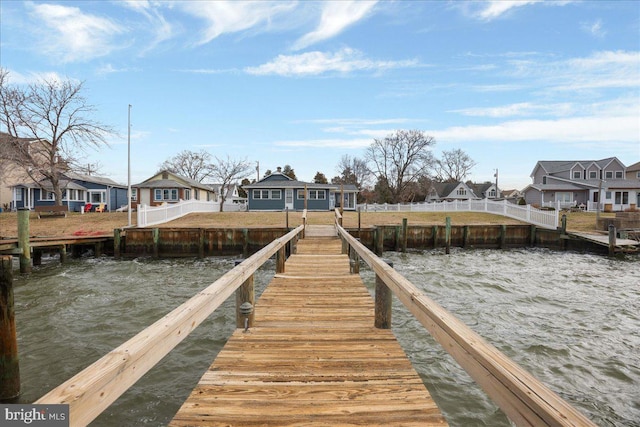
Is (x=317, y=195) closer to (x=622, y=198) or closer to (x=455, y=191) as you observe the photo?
(x=455, y=191)

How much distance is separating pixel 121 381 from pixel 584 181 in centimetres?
5666

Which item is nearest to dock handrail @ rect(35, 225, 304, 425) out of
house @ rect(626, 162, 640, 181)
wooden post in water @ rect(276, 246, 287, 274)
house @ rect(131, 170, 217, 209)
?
wooden post in water @ rect(276, 246, 287, 274)

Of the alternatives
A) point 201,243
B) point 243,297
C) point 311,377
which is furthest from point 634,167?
point 311,377

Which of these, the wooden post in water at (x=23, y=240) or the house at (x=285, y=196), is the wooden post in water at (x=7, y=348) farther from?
the house at (x=285, y=196)

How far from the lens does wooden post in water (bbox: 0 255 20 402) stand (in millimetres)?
4855

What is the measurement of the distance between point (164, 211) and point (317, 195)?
1839cm

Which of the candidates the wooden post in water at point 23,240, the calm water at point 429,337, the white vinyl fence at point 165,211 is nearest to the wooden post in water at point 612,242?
the calm water at point 429,337

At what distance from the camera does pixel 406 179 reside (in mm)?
63438

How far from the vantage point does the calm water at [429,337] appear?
499 centimetres

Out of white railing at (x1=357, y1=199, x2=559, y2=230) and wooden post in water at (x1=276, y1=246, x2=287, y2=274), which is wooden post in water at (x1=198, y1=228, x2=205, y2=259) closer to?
white railing at (x1=357, y1=199, x2=559, y2=230)

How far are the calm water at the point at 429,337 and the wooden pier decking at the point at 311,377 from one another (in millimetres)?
1646

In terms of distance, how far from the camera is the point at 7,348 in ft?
16.0

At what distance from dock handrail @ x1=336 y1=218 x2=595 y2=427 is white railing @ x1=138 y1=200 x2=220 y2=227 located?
67.7 ft

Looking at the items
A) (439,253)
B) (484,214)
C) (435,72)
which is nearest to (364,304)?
(439,253)
